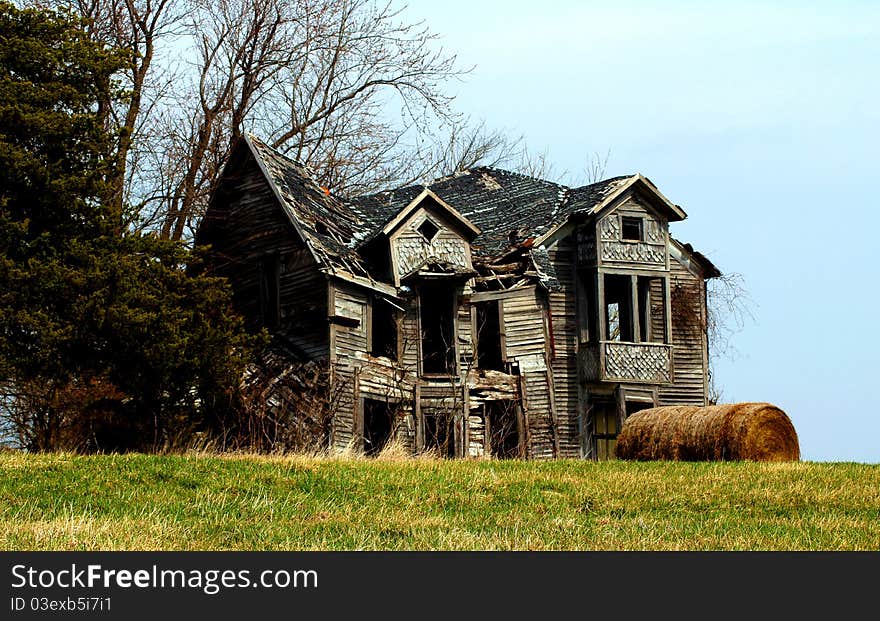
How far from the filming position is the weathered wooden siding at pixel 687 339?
35719mm

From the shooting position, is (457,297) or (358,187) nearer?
(457,297)

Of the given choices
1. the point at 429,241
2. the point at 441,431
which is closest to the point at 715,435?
the point at 441,431

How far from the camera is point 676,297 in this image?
36406 millimetres

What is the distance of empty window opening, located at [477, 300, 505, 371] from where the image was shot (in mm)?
33906

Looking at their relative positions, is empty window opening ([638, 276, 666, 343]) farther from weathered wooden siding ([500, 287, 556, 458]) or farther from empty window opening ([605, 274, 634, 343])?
weathered wooden siding ([500, 287, 556, 458])

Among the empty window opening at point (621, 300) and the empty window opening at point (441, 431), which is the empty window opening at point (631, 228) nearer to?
the empty window opening at point (621, 300)

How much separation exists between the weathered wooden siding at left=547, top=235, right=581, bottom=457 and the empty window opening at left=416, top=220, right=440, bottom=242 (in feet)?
10.9

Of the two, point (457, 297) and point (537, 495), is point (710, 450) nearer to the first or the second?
point (537, 495)

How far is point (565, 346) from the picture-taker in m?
34.4

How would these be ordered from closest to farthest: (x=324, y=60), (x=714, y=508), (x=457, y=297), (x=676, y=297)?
1. (x=714, y=508)
2. (x=457, y=297)
3. (x=676, y=297)
4. (x=324, y=60)

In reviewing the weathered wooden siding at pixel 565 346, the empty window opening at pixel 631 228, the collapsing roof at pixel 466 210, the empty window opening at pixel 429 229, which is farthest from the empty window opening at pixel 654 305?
the empty window opening at pixel 429 229

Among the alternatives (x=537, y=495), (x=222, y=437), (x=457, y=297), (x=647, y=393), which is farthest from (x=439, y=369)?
(x=537, y=495)

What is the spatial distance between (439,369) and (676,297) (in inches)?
291
